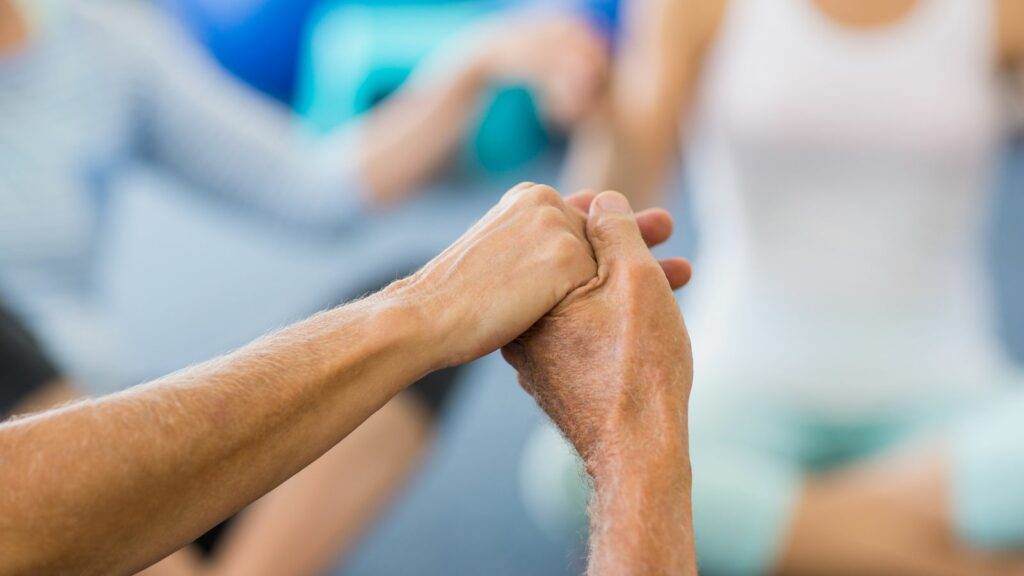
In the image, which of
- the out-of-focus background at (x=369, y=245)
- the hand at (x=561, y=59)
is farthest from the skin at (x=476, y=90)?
the out-of-focus background at (x=369, y=245)

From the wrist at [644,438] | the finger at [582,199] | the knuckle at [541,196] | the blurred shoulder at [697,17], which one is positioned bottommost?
the wrist at [644,438]

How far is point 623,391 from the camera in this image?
724 mm

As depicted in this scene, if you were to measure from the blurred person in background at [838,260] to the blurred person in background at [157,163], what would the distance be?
0.25 meters

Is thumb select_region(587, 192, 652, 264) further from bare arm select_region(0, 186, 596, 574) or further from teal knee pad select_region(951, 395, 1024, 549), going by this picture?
teal knee pad select_region(951, 395, 1024, 549)

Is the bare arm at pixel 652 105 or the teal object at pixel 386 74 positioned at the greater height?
the teal object at pixel 386 74

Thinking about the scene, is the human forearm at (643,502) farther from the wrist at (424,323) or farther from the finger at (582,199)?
the finger at (582,199)

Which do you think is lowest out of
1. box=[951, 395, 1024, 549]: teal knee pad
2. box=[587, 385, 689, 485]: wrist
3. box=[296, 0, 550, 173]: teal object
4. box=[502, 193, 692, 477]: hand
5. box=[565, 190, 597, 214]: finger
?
box=[951, 395, 1024, 549]: teal knee pad

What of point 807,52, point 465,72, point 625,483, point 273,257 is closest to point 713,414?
point 807,52

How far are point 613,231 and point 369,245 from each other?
2.63 metres

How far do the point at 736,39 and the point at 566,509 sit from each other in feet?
2.30

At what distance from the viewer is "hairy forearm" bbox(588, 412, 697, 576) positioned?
0.65 m

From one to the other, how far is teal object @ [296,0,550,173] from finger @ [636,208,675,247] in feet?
9.72

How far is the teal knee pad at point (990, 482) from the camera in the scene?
121cm

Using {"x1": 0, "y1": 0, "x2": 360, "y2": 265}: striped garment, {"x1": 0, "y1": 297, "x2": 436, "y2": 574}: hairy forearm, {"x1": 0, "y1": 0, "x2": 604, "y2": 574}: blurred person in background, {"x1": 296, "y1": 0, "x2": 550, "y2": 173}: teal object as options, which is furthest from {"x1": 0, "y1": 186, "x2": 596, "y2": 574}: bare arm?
{"x1": 296, "y1": 0, "x2": 550, "y2": 173}: teal object
